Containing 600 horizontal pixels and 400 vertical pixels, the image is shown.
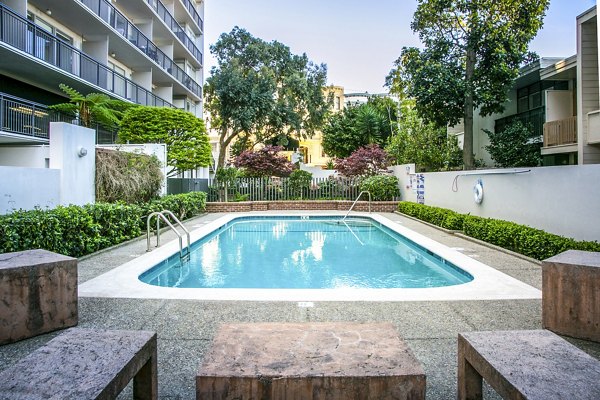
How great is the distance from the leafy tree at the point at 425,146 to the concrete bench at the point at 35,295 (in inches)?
720

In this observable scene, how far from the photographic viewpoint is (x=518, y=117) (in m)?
18.7

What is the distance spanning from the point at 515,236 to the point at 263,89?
22.4 m

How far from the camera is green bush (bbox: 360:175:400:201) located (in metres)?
18.9

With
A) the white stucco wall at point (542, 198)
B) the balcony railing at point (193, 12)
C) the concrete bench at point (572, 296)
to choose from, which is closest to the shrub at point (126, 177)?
the white stucco wall at point (542, 198)

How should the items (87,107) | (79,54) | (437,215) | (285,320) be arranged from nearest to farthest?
(285,320), (437,215), (87,107), (79,54)

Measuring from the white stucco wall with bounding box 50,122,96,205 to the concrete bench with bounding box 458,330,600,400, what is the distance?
876 centimetres

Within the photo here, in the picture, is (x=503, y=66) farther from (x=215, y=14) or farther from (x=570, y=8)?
(x=215, y=14)

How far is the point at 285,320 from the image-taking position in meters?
4.22

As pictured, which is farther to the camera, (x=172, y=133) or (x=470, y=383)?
(x=172, y=133)

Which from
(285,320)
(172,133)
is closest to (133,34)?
(172,133)

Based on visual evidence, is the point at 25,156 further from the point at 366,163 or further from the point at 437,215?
the point at 366,163

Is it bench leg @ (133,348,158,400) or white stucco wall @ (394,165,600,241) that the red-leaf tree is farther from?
bench leg @ (133,348,158,400)

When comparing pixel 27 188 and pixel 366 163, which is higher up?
pixel 366 163

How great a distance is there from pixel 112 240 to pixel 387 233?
7979mm
